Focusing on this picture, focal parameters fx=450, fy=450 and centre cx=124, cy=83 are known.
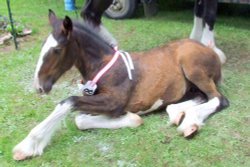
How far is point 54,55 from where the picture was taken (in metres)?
2.71

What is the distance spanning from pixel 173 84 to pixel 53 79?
32.3 inches

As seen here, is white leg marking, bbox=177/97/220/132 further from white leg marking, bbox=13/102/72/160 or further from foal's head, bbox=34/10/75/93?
foal's head, bbox=34/10/75/93

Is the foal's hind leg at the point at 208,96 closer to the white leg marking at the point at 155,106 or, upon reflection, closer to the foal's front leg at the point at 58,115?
the white leg marking at the point at 155,106

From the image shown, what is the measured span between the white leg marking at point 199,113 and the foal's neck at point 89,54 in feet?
2.12

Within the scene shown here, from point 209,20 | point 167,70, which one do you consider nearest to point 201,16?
point 209,20

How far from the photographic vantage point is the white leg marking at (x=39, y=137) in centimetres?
263

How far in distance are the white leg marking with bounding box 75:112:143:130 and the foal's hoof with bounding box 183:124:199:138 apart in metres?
0.33

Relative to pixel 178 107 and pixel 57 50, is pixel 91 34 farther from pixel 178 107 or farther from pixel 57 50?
pixel 178 107

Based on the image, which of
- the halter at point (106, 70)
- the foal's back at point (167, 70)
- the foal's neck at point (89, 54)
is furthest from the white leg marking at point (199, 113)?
the foal's neck at point (89, 54)

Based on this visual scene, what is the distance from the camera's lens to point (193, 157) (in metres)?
2.58

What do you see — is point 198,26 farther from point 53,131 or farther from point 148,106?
point 53,131

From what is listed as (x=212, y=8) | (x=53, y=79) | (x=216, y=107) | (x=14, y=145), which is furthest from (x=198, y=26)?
(x=14, y=145)

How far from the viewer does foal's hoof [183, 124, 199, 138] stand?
2732 millimetres

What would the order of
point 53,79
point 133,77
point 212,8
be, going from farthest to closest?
point 212,8 < point 133,77 < point 53,79
